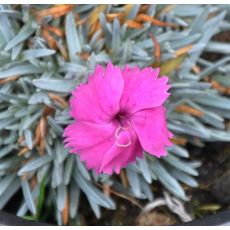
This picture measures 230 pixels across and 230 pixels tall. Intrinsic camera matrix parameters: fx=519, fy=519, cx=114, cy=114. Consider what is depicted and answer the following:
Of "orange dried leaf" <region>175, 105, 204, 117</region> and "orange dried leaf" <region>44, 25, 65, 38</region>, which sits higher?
"orange dried leaf" <region>44, 25, 65, 38</region>

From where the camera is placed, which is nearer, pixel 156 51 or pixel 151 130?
pixel 151 130

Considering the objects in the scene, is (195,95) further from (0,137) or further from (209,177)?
(0,137)

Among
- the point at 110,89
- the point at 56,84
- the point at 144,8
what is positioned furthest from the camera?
the point at 144,8

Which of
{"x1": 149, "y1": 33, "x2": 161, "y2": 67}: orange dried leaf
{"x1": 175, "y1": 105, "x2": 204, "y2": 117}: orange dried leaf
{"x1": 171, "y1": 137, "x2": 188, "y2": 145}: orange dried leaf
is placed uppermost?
{"x1": 149, "y1": 33, "x2": 161, "y2": 67}: orange dried leaf

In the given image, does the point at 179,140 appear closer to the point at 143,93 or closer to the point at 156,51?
the point at 156,51

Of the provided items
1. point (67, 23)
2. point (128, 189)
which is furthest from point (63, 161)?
point (67, 23)

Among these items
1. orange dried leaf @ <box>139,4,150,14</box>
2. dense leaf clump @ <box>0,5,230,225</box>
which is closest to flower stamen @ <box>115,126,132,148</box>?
dense leaf clump @ <box>0,5,230,225</box>

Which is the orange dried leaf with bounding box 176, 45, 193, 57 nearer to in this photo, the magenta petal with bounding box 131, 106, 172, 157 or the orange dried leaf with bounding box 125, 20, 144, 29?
the orange dried leaf with bounding box 125, 20, 144, 29

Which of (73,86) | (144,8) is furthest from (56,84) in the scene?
(144,8)
